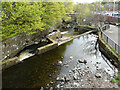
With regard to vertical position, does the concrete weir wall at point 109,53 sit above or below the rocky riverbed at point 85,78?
above

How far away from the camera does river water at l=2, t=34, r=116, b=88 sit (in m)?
A: 7.07

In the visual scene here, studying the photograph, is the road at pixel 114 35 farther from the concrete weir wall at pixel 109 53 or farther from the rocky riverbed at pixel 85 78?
the rocky riverbed at pixel 85 78

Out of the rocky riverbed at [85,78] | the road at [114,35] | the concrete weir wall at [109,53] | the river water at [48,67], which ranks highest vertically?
the road at [114,35]

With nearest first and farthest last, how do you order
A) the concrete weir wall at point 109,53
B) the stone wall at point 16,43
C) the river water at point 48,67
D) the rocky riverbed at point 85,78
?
the rocky riverbed at point 85,78 < the river water at point 48,67 < the concrete weir wall at point 109,53 < the stone wall at point 16,43

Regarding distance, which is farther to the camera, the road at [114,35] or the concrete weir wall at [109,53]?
the road at [114,35]

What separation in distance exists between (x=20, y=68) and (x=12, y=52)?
256cm

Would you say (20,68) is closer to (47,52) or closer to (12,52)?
(12,52)

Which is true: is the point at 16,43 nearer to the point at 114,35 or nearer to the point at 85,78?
the point at 85,78

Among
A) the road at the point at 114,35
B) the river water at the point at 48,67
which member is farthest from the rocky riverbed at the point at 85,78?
the road at the point at 114,35

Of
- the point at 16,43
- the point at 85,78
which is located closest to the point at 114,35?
the point at 85,78

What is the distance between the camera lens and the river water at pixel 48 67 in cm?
707

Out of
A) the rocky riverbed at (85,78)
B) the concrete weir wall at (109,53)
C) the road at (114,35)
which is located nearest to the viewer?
the rocky riverbed at (85,78)

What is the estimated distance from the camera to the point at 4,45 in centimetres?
951

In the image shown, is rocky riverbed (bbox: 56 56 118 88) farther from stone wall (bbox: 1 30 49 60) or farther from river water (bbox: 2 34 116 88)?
stone wall (bbox: 1 30 49 60)
